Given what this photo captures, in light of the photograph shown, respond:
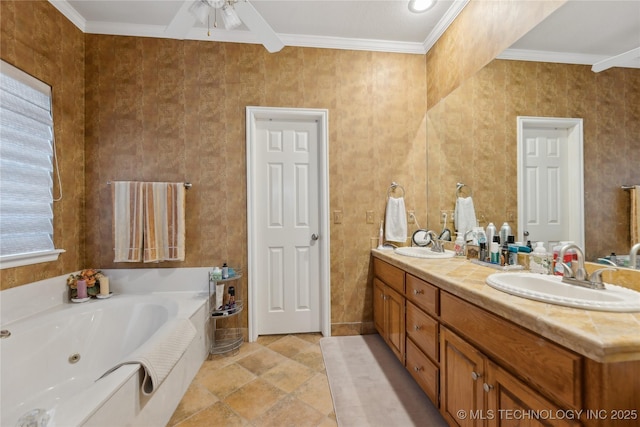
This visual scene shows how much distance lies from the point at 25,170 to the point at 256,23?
5.74 ft

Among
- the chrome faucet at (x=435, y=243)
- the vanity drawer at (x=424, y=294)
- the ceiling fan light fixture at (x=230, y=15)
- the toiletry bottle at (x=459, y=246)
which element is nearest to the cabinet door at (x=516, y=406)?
the vanity drawer at (x=424, y=294)

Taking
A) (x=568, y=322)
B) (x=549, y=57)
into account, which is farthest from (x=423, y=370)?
(x=549, y=57)

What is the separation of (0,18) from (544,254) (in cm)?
331

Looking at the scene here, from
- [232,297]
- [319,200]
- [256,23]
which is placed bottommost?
[232,297]

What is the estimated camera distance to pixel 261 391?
1726 millimetres

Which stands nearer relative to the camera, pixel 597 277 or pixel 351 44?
pixel 597 277

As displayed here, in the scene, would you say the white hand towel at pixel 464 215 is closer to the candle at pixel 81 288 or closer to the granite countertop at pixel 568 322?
the granite countertop at pixel 568 322

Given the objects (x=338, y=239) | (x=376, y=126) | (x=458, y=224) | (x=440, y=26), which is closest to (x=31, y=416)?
(x=338, y=239)

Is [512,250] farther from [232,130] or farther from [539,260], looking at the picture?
[232,130]

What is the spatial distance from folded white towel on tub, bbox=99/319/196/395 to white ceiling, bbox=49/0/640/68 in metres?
1.58

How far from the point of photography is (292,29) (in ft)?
7.48

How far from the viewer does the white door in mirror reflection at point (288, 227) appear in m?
2.48

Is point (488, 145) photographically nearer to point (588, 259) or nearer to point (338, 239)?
point (588, 259)

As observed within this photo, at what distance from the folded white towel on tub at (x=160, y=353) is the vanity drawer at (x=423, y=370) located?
1357 millimetres
